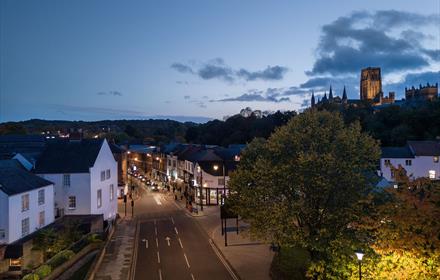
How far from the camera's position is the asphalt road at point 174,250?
3008 cm

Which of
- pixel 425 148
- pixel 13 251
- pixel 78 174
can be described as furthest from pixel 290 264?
pixel 425 148

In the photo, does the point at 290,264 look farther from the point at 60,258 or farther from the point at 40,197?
the point at 40,197

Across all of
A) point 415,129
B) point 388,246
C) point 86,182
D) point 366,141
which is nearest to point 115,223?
point 86,182

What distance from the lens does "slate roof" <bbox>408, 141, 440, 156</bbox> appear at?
70.2 m

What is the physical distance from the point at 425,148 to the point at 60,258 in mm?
63630

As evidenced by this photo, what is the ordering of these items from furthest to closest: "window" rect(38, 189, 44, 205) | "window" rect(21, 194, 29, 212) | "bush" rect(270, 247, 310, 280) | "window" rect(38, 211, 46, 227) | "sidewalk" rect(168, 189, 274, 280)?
1. "window" rect(38, 189, 44, 205)
2. "window" rect(38, 211, 46, 227)
3. "window" rect(21, 194, 29, 212)
4. "sidewalk" rect(168, 189, 274, 280)
5. "bush" rect(270, 247, 310, 280)

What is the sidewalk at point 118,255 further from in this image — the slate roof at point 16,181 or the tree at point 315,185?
the tree at point 315,185

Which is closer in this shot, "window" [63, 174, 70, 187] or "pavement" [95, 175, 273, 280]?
"pavement" [95, 175, 273, 280]

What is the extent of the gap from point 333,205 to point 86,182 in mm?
31499

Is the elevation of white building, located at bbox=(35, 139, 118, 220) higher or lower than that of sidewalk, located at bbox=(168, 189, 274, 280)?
higher

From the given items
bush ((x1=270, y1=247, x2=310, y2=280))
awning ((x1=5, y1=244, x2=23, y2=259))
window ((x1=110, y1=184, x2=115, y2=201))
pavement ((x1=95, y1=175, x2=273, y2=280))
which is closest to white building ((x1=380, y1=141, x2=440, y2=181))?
pavement ((x1=95, y1=175, x2=273, y2=280))

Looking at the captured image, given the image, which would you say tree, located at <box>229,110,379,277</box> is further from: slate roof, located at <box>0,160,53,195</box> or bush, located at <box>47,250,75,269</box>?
slate roof, located at <box>0,160,53,195</box>

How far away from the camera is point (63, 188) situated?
45531 millimetres

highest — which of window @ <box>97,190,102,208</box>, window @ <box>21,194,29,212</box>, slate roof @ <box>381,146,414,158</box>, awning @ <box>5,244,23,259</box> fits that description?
slate roof @ <box>381,146,414,158</box>
